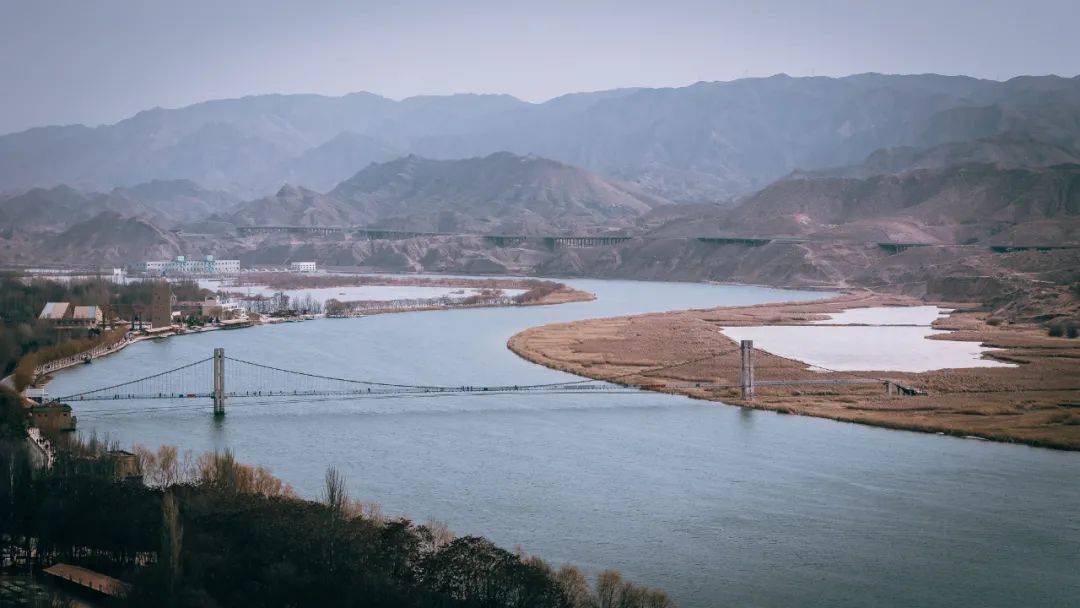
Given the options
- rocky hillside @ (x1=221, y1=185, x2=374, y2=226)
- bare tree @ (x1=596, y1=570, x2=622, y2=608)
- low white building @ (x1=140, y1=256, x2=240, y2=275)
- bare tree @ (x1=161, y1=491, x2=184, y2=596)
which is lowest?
bare tree @ (x1=596, y1=570, x2=622, y2=608)

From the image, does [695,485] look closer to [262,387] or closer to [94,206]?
[262,387]

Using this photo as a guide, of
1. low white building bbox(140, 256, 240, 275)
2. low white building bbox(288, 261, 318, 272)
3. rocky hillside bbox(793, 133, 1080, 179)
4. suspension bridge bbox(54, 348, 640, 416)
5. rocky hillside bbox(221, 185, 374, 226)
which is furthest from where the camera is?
rocky hillside bbox(221, 185, 374, 226)

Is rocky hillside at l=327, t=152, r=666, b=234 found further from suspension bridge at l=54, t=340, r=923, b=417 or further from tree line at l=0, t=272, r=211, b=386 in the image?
suspension bridge at l=54, t=340, r=923, b=417

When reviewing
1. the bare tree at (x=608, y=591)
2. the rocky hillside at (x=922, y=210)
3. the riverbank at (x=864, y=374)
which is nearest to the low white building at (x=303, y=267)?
the rocky hillside at (x=922, y=210)

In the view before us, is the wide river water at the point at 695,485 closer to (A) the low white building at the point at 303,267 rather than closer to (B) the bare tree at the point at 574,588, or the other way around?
(B) the bare tree at the point at 574,588

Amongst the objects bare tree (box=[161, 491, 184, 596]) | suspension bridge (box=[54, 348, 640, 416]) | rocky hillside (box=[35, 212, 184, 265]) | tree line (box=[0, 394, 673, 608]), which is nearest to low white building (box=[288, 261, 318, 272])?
rocky hillside (box=[35, 212, 184, 265])

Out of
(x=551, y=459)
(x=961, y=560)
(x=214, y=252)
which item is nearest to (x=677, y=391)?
(x=551, y=459)
